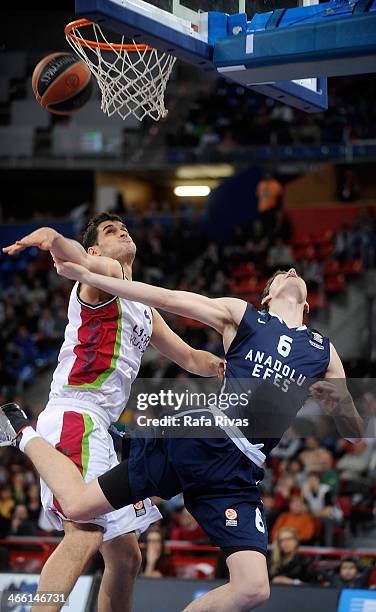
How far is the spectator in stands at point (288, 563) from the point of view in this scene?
8.48 metres

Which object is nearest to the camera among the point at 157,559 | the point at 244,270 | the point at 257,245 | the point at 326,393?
the point at 326,393

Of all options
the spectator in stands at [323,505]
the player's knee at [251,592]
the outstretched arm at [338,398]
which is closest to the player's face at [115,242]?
the outstretched arm at [338,398]

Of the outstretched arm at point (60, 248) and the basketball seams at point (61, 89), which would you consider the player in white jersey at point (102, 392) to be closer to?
the outstretched arm at point (60, 248)

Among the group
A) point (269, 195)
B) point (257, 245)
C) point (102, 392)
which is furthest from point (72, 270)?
point (269, 195)

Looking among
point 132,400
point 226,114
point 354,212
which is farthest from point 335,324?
point 132,400

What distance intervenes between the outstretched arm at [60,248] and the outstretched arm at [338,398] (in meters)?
1.35

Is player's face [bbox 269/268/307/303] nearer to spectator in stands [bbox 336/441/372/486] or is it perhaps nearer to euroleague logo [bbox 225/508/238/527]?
euroleague logo [bbox 225/508/238/527]

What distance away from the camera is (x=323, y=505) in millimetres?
9914

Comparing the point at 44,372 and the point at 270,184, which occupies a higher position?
the point at 270,184

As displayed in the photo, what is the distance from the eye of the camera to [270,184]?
18953 mm

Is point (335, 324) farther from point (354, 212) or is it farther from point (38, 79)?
point (38, 79)

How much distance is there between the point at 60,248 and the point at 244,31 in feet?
6.05

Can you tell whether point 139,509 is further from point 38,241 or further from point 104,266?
point 38,241

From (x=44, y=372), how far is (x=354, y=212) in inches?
271
